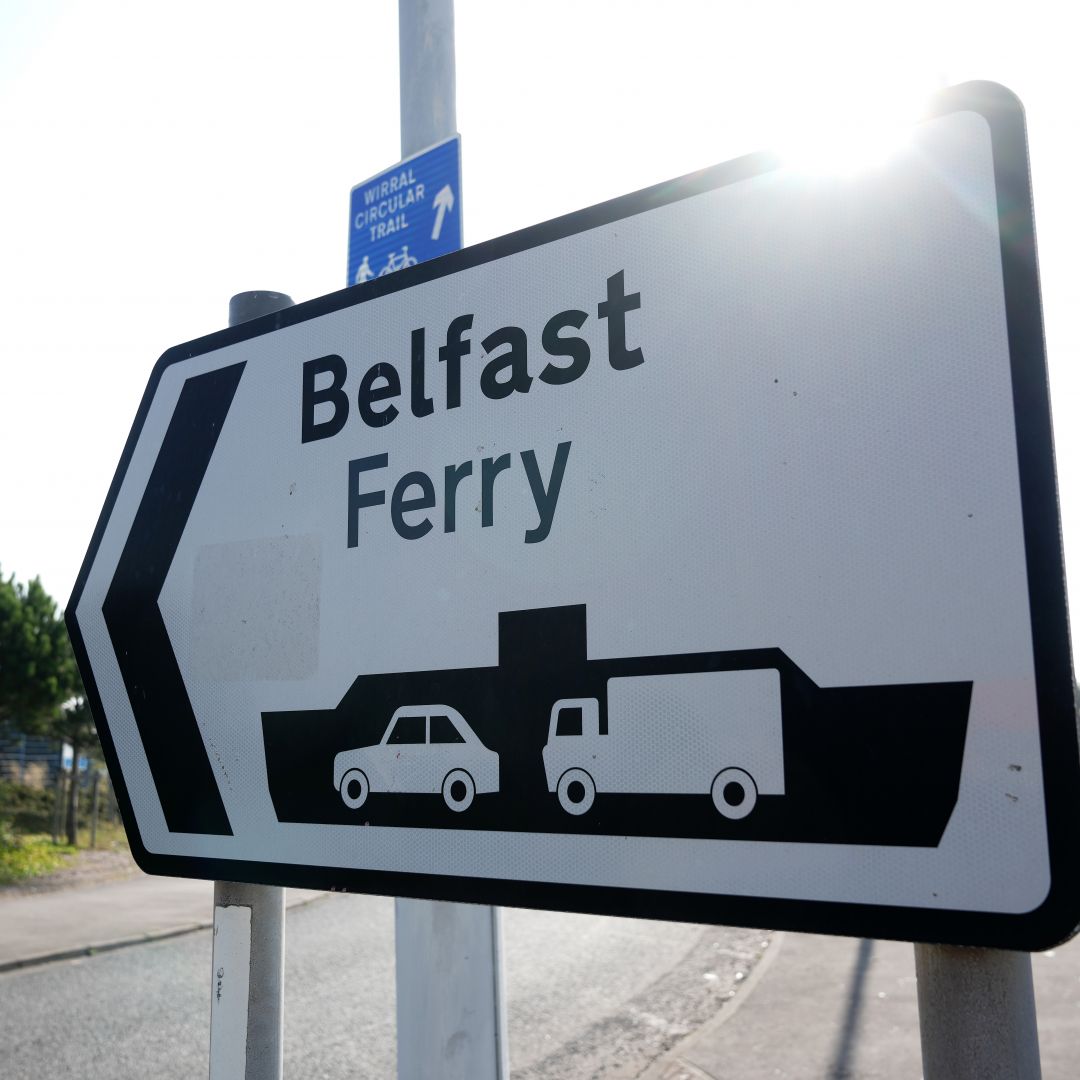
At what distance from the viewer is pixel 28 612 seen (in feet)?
55.5

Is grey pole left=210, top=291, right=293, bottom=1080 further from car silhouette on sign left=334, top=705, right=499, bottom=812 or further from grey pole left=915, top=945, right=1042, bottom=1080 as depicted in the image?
grey pole left=915, top=945, right=1042, bottom=1080

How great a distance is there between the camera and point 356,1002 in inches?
317

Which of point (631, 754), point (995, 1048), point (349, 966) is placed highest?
point (631, 754)

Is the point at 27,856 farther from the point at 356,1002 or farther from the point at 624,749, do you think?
the point at 624,749

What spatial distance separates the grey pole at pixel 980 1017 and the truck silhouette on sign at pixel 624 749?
0.12 meters

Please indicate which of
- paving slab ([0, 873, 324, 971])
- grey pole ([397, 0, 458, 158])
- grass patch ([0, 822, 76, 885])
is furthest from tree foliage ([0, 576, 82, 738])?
grey pole ([397, 0, 458, 158])

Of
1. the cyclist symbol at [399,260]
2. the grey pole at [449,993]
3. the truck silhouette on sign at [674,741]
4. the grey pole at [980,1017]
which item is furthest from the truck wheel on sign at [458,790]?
the cyclist symbol at [399,260]

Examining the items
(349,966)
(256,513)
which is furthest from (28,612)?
(256,513)

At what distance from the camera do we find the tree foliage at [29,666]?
53.2ft

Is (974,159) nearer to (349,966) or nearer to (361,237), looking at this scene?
(361,237)

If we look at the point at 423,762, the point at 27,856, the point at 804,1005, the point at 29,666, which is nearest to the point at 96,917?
the point at 27,856

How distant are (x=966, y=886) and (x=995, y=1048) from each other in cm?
13

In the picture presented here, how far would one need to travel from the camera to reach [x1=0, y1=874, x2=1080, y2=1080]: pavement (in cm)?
605

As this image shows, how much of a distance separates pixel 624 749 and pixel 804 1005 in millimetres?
7471
